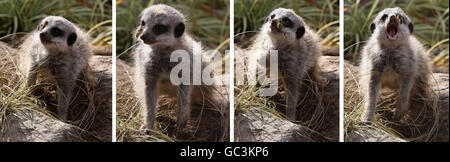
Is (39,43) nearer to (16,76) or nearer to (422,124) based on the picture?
(16,76)

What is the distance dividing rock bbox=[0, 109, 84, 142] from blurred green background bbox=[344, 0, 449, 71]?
1.71 m

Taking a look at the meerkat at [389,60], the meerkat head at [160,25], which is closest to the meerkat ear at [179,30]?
the meerkat head at [160,25]

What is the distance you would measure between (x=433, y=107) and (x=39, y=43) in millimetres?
2463

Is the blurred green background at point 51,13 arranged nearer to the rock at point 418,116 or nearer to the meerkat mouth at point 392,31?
the rock at point 418,116

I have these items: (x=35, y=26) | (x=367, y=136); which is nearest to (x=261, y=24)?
(x=367, y=136)

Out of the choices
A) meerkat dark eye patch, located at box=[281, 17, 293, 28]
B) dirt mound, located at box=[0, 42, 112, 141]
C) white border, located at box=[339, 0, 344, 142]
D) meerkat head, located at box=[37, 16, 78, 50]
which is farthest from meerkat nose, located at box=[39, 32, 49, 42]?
white border, located at box=[339, 0, 344, 142]

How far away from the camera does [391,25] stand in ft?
12.5

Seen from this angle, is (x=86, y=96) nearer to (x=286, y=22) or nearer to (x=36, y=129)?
(x=36, y=129)

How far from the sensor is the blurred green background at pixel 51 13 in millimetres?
3740

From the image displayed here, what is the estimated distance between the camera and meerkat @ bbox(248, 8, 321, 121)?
3.73m

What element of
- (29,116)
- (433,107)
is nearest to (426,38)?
(433,107)

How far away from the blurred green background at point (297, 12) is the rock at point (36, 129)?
3.69ft

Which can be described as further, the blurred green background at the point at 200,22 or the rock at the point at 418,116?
the rock at the point at 418,116

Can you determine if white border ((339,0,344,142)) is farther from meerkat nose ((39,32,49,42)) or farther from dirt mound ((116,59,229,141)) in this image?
meerkat nose ((39,32,49,42))
